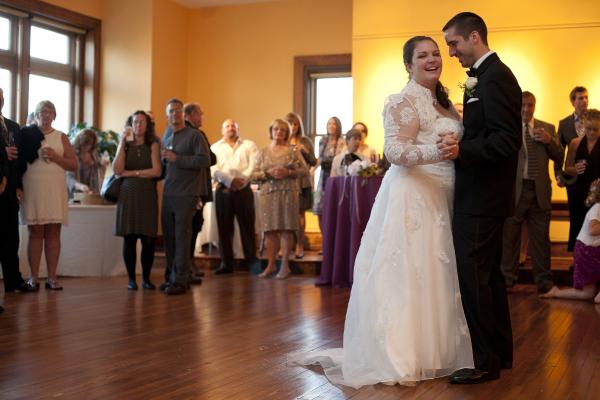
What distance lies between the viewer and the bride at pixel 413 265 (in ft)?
11.2

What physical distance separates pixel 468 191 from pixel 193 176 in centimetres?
362

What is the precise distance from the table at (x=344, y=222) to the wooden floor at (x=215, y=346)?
468 millimetres

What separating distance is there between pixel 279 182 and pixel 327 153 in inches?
46.0

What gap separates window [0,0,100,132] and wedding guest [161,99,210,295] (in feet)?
14.4

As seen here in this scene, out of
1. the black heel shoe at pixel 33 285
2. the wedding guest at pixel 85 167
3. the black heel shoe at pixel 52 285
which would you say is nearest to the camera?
the black heel shoe at pixel 33 285

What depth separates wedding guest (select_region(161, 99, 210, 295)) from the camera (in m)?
6.63

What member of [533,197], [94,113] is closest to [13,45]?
[94,113]

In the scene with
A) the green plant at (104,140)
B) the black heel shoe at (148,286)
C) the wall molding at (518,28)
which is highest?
the wall molding at (518,28)

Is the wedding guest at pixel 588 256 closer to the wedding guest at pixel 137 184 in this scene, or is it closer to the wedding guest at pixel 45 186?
Answer: the wedding guest at pixel 137 184

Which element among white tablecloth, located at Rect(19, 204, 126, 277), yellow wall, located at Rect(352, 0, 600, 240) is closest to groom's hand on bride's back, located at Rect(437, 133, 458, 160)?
white tablecloth, located at Rect(19, 204, 126, 277)

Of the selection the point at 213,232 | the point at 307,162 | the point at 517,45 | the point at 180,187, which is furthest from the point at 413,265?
the point at 517,45

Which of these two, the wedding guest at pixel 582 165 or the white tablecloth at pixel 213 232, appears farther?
the white tablecloth at pixel 213 232

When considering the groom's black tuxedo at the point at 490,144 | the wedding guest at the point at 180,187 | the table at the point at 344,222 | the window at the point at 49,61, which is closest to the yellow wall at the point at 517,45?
the table at the point at 344,222

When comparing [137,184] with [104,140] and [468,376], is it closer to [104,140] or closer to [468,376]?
[104,140]
